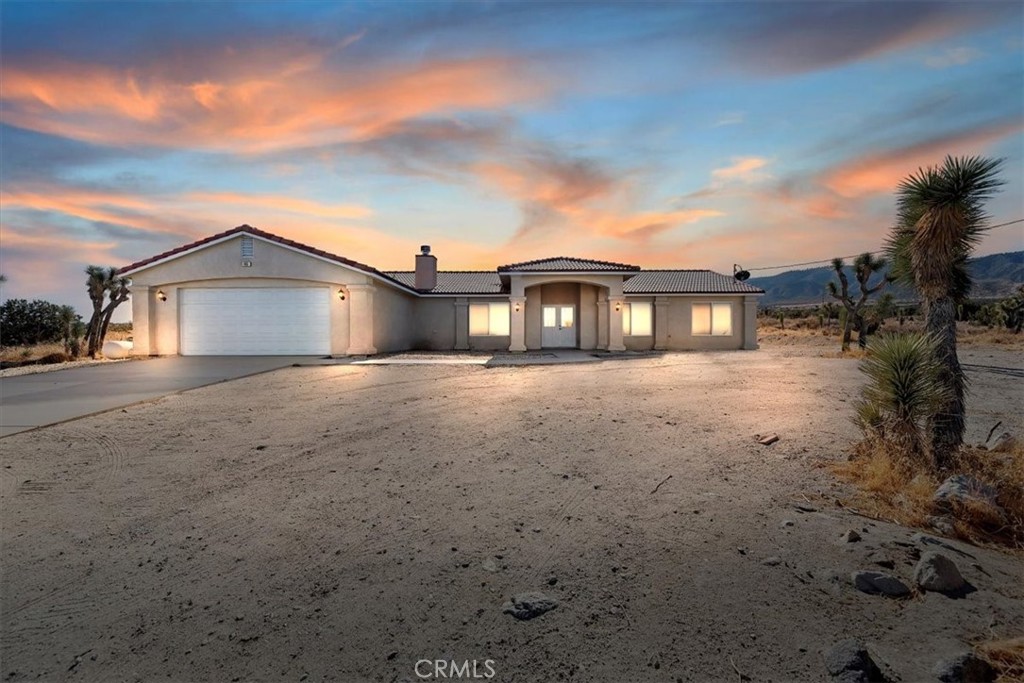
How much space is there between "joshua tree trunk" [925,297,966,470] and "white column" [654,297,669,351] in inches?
701

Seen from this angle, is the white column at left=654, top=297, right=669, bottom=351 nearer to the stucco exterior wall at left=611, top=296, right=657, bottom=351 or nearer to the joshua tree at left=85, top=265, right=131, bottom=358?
the stucco exterior wall at left=611, top=296, right=657, bottom=351

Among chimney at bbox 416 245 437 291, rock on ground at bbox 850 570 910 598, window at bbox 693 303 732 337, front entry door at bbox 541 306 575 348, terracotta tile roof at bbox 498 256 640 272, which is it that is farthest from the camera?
chimney at bbox 416 245 437 291

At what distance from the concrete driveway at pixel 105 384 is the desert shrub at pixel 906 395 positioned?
10852 mm

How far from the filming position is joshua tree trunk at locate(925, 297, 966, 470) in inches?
179

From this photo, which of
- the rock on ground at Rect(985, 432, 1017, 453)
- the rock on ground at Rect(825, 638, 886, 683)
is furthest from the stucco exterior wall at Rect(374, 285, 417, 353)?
the rock on ground at Rect(825, 638, 886, 683)

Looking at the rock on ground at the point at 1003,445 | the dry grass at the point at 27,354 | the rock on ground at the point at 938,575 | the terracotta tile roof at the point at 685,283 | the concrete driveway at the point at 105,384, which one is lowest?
the rock on ground at the point at 938,575

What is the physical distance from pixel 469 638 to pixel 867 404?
5288 millimetres

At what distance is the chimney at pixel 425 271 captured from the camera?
2330 centimetres

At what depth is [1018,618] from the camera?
97.3 inches

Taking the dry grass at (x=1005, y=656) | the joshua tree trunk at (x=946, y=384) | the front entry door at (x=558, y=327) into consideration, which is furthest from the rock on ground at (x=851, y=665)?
the front entry door at (x=558, y=327)

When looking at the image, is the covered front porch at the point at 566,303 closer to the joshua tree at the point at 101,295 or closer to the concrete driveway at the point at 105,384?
the concrete driveway at the point at 105,384

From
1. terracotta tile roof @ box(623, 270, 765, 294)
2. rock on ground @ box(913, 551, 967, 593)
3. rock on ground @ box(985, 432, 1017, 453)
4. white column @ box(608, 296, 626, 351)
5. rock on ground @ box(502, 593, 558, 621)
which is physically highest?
terracotta tile roof @ box(623, 270, 765, 294)

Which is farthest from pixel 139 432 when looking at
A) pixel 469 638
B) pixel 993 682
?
pixel 993 682

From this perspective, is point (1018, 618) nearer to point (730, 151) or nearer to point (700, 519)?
point (700, 519)
